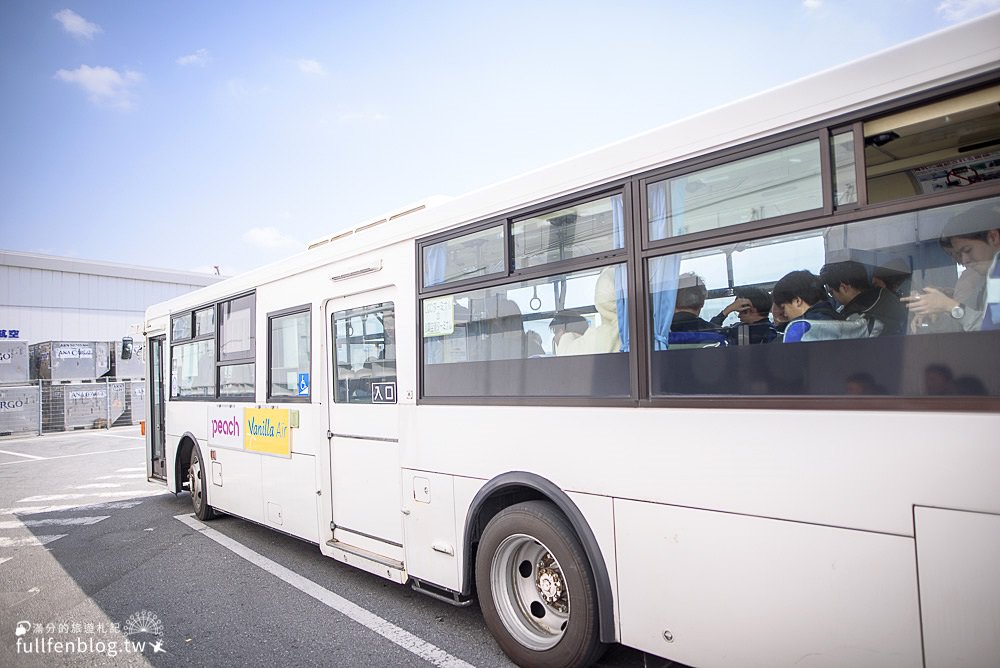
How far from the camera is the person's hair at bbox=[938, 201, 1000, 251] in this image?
2.24 m

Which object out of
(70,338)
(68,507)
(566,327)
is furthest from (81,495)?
(70,338)

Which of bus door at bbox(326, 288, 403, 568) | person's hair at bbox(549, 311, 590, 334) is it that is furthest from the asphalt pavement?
person's hair at bbox(549, 311, 590, 334)

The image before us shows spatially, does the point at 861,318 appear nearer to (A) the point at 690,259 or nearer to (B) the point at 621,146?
(A) the point at 690,259

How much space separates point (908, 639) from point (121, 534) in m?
7.99

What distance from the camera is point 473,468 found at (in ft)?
12.9

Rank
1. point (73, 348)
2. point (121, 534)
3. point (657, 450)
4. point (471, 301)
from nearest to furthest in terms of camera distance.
Answer: 1. point (657, 450)
2. point (471, 301)
3. point (121, 534)
4. point (73, 348)

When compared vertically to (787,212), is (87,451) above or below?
below

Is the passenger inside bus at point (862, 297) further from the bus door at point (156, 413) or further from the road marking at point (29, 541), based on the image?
the bus door at point (156, 413)

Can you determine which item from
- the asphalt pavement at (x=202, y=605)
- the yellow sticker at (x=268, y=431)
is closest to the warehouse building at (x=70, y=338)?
the asphalt pavement at (x=202, y=605)

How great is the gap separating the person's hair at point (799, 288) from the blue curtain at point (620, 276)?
2.42 ft

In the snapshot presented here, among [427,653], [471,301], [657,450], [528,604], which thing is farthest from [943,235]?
[427,653]

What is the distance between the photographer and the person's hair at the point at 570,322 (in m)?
3.44

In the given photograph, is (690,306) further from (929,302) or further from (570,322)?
(929,302)

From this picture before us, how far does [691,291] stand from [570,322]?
74cm
